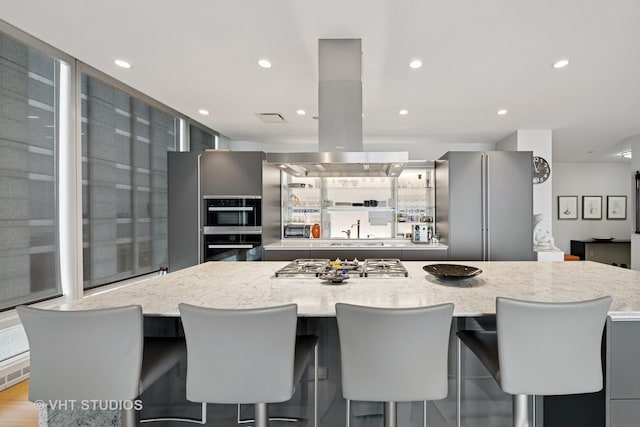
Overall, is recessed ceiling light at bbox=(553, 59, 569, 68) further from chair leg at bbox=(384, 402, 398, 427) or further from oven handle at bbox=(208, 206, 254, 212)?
oven handle at bbox=(208, 206, 254, 212)

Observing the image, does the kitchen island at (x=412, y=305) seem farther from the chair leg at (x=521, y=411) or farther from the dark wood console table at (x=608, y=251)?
the dark wood console table at (x=608, y=251)

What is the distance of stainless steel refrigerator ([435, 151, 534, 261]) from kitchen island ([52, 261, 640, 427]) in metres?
2.28

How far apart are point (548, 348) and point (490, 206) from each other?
11.4 feet

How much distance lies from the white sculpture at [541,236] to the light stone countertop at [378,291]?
288cm

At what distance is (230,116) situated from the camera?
4.32 metres

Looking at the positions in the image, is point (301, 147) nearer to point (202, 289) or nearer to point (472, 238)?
point (472, 238)

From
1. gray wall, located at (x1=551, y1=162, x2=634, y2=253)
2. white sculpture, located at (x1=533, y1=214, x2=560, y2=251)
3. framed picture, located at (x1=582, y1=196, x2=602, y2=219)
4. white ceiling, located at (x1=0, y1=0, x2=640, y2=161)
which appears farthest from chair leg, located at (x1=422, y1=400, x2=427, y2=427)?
framed picture, located at (x1=582, y1=196, x2=602, y2=219)

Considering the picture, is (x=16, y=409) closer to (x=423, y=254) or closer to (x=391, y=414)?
(x=391, y=414)

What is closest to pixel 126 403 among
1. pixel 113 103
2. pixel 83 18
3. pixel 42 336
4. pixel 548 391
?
pixel 42 336

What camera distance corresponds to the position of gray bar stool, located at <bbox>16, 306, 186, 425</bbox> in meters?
1.16

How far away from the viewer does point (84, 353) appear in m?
1.17

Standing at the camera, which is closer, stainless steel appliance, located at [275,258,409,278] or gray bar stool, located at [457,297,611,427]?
gray bar stool, located at [457,297,611,427]

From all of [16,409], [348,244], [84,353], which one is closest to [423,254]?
[348,244]

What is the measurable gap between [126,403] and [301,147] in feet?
16.0
